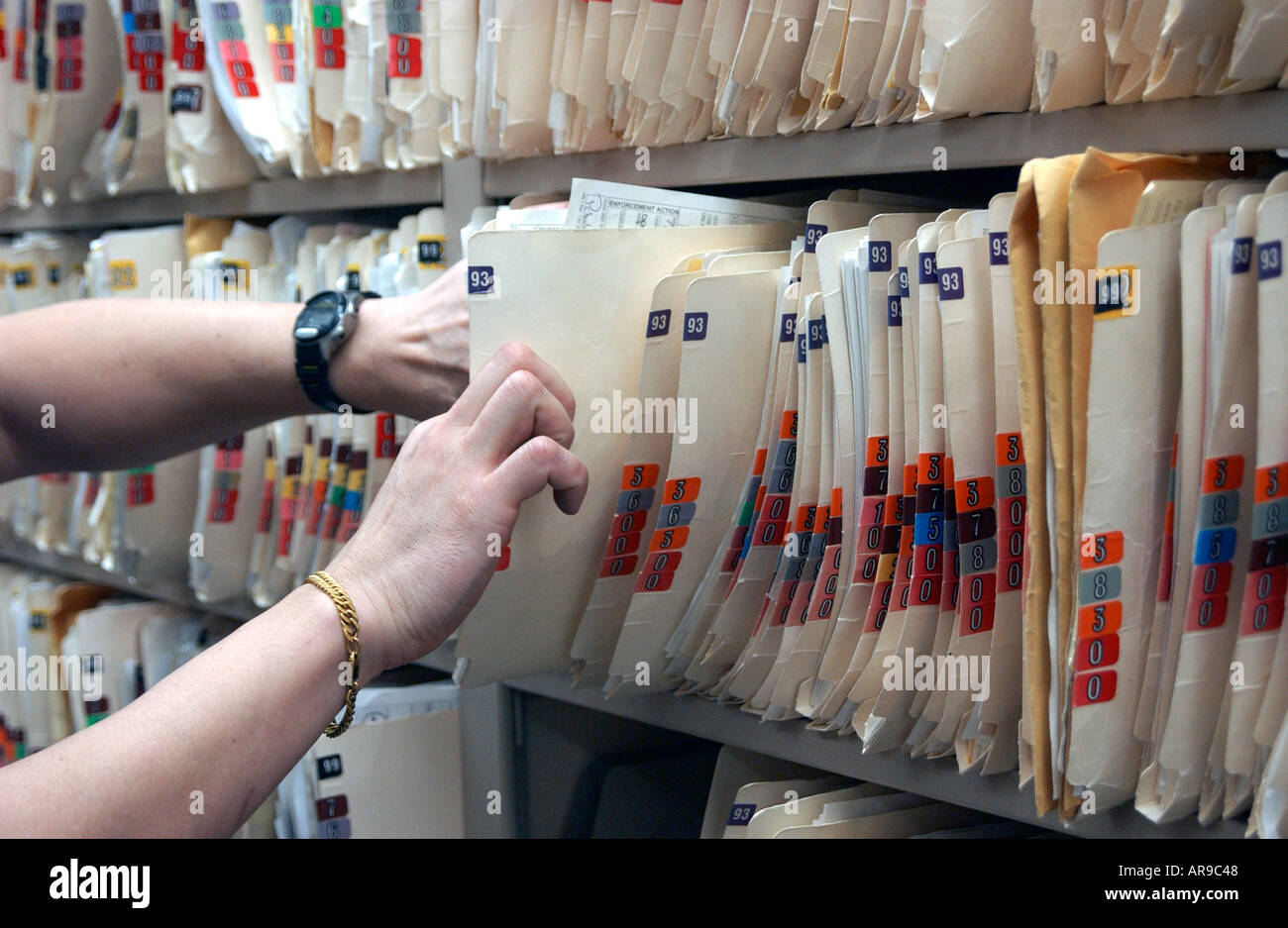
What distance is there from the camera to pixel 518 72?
107 centimetres

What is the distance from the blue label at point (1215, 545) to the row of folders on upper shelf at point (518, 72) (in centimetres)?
27

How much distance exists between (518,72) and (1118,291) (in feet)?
2.00

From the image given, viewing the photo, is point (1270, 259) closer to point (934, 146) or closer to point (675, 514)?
point (934, 146)

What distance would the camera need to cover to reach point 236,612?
149 centimetres

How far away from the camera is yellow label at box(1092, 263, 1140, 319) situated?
0.68 m

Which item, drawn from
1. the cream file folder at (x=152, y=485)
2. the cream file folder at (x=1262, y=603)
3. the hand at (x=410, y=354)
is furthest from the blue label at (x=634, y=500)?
the cream file folder at (x=152, y=485)

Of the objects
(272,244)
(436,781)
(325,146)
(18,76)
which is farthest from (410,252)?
(18,76)

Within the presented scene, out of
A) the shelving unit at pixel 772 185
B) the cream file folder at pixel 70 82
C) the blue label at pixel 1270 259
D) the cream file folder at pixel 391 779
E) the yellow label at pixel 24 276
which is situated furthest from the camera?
the yellow label at pixel 24 276

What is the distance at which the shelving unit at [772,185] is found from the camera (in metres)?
0.75

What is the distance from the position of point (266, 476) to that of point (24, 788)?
725 mm

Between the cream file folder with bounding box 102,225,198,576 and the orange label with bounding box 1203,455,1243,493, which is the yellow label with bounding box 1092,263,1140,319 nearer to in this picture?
the orange label with bounding box 1203,455,1243,493

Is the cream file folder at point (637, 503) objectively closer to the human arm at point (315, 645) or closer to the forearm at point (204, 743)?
the human arm at point (315, 645)
